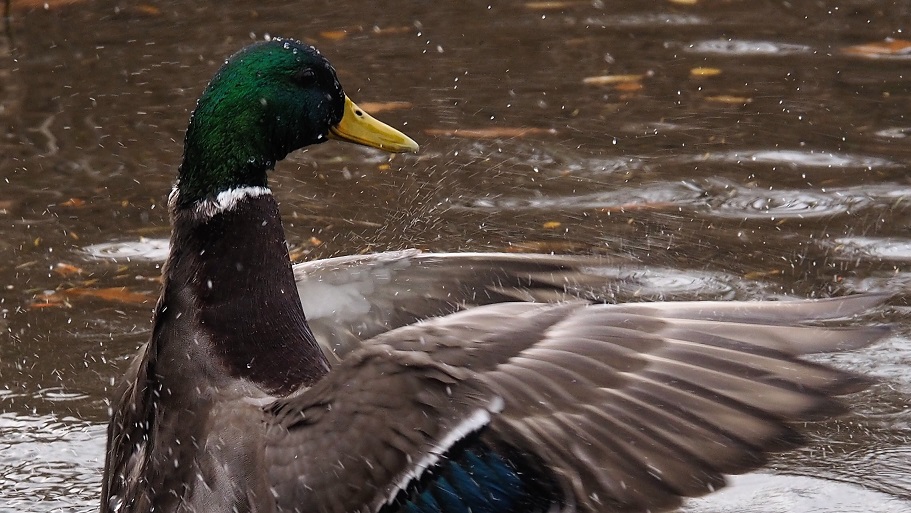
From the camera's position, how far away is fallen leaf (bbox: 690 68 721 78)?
8281mm

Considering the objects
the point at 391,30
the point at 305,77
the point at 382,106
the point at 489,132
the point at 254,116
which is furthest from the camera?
the point at 391,30

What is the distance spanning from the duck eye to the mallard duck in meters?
0.24

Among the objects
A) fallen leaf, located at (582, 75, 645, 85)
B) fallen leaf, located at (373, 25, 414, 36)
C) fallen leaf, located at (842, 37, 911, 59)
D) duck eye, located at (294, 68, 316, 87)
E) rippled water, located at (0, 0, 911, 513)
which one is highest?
duck eye, located at (294, 68, 316, 87)

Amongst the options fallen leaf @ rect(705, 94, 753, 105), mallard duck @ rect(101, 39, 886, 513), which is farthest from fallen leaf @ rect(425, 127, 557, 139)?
mallard duck @ rect(101, 39, 886, 513)

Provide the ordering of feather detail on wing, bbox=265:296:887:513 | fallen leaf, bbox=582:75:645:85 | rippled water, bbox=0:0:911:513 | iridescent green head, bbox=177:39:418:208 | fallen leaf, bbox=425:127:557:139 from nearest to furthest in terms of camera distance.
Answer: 1. feather detail on wing, bbox=265:296:887:513
2. iridescent green head, bbox=177:39:418:208
3. rippled water, bbox=0:0:911:513
4. fallen leaf, bbox=425:127:557:139
5. fallen leaf, bbox=582:75:645:85

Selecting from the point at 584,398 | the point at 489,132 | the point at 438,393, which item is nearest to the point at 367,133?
the point at 438,393

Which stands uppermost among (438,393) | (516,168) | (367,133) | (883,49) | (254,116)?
(254,116)

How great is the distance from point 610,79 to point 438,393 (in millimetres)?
5432

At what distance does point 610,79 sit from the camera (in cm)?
827

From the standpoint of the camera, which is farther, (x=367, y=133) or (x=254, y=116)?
(x=367, y=133)

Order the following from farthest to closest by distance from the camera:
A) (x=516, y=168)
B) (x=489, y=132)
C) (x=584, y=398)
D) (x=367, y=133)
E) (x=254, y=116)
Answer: (x=489, y=132)
(x=516, y=168)
(x=367, y=133)
(x=254, y=116)
(x=584, y=398)

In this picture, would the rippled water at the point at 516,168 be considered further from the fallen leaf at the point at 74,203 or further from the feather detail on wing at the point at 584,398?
the feather detail on wing at the point at 584,398

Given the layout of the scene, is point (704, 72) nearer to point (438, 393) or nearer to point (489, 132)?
point (489, 132)

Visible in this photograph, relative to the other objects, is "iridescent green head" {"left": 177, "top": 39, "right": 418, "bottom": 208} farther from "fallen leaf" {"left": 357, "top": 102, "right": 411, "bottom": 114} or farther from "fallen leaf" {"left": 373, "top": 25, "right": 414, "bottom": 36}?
"fallen leaf" {"left": 373, "top": 25, "right": 414, "bottom": 36}
